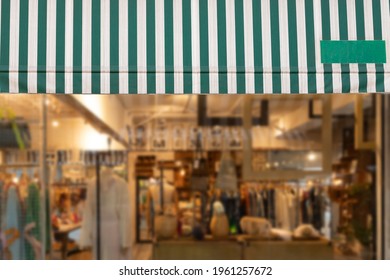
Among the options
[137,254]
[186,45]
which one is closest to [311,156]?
[137,254]

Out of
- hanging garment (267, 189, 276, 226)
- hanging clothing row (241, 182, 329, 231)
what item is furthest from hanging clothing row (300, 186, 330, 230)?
hanging garment (267, 189, 276, 226)

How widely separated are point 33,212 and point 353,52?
4.20 m

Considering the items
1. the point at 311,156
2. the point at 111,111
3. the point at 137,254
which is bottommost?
the point at 137,254

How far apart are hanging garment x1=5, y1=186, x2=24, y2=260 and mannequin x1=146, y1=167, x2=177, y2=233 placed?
185cm

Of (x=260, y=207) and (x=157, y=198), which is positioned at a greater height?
(x=157, y=198)

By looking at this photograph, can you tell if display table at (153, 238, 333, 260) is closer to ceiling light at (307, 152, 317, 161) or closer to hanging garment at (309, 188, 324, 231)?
hanging garment at (309, 188, 324, 231)

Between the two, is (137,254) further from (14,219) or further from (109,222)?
(14,219)

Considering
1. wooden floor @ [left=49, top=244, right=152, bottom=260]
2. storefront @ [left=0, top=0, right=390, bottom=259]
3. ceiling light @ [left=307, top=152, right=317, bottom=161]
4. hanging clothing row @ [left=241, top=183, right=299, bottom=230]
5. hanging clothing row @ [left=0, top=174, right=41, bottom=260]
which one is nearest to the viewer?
hanging clothing row @ [left=0, top=174, right=41, bottom=260]

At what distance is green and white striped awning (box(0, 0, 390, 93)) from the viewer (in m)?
2.96

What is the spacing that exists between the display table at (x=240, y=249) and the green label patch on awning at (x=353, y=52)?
436 cm

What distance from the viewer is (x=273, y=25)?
3.05 meters

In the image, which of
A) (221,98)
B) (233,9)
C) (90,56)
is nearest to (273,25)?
(233,9)

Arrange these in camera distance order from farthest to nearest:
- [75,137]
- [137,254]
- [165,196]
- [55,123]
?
[165,196] < [75,137] < [137,254] < [55,123]

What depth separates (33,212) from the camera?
6.36 meters
